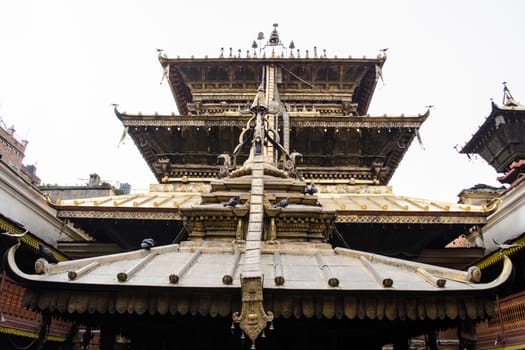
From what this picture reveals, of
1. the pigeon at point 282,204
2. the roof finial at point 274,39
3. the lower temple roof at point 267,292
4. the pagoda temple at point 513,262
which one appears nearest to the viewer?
the lower temple roof at point 267,292

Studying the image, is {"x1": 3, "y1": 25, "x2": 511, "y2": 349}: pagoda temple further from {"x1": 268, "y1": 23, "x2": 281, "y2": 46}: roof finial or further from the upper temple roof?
{"x1": 268, "y1": 23, "x2": 281, "y2": 46}: roof finial

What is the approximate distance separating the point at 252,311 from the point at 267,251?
5.99 ft

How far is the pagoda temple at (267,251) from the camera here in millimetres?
3971

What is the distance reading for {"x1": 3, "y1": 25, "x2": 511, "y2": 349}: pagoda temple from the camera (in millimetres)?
3971

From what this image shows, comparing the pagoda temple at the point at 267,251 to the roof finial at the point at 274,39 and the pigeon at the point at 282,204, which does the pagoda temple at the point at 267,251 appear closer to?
the pigeon at the point at 282,204

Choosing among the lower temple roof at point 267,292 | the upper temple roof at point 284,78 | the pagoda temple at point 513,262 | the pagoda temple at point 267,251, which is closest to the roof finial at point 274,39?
the upper temple roof at point 284,78

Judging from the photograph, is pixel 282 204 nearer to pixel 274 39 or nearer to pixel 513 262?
pixel 513 262

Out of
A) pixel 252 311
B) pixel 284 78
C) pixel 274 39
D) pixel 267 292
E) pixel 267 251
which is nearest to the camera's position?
pixel 252 311

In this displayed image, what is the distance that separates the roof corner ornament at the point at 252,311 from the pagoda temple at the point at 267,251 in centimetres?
1

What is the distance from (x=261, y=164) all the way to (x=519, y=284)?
7.14 m

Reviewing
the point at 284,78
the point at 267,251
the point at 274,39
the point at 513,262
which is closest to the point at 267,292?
the point at 267,251

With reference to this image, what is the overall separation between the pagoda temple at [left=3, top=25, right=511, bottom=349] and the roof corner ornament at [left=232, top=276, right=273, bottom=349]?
0.04ft

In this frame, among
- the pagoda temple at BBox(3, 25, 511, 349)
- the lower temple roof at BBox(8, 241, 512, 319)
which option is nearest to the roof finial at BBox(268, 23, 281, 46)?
the pagoda temple at BBox(3, 25, 511, 349)

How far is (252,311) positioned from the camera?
12.1 feet
